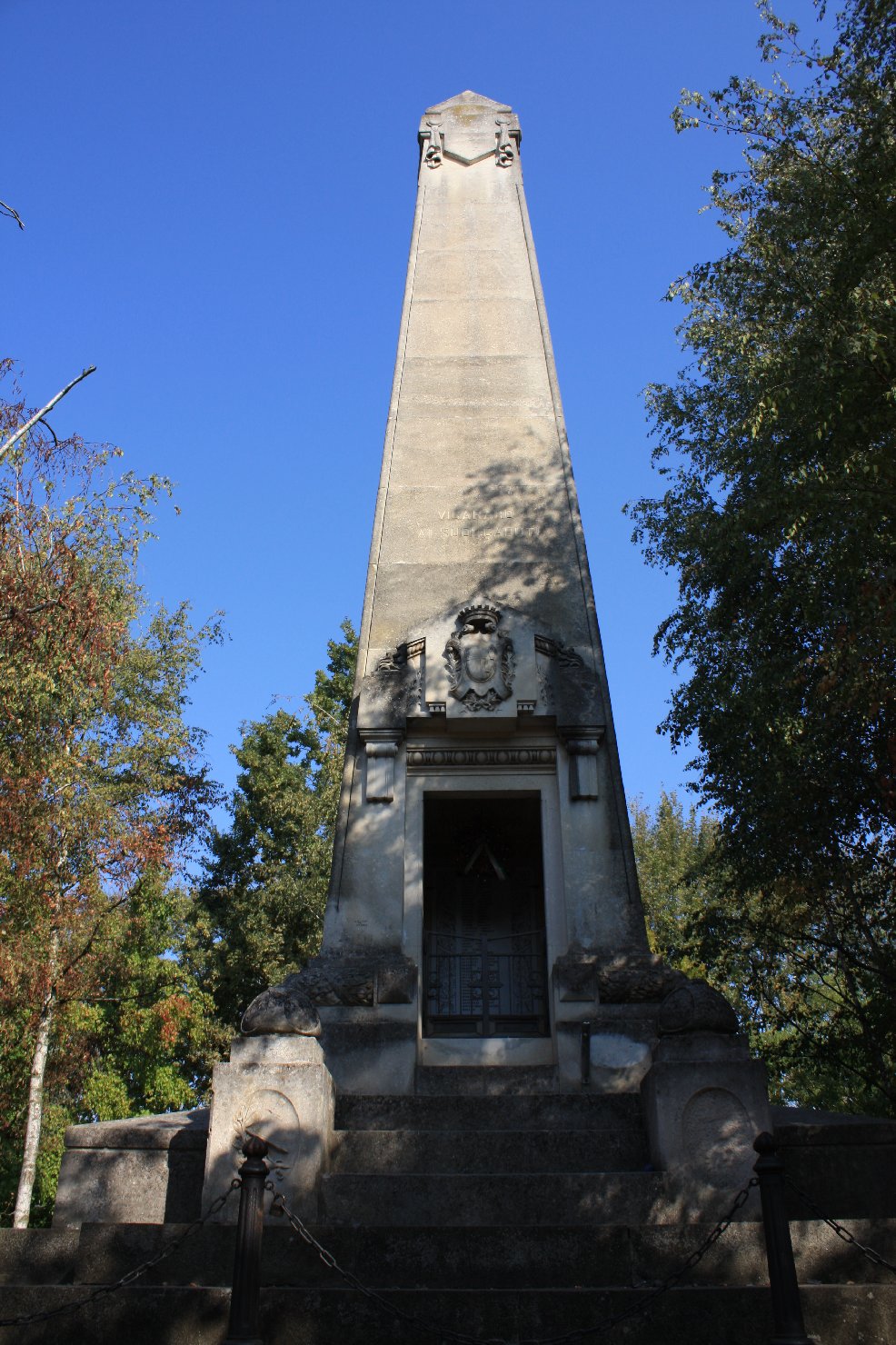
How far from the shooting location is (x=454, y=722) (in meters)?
9.09

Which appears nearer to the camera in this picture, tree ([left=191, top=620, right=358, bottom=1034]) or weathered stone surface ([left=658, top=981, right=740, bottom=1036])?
weathered stone surface ([left=658, top=981, right=740, bottom=1036])

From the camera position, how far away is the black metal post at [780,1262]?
4.39 m

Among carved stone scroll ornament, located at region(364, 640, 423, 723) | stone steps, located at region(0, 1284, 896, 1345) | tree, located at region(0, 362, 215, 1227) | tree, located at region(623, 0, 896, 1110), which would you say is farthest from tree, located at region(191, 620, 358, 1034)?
stone steps, located at region(0, 1284, 896, 1345)

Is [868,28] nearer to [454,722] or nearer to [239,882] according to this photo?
[454,722]

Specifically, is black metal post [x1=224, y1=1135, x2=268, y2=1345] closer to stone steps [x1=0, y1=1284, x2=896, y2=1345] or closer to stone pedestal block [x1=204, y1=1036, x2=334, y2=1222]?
stone steps [x1=0, y1=1284, x2=896, y2=1345]

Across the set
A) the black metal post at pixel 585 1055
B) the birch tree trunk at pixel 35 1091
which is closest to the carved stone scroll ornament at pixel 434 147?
the black metal post at pixel 585 1055

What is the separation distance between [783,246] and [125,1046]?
65.6 feet

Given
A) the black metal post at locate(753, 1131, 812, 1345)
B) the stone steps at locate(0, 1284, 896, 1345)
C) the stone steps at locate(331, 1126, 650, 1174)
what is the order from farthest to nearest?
1. the stone steps at locate(331, 1126, 650, 1174)
2. the stone steps at locate(0, 1284, 896, 1345)
3. the black metal post at locate(753, 1131, 812, 1345)

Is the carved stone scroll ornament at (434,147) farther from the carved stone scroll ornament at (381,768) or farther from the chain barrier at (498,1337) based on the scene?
the chain barrier at (498,1337)

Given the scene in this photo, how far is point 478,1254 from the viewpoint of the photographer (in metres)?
5.60

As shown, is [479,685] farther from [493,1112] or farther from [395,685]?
[493,1112]

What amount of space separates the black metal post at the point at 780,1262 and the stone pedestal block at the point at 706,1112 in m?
1.68

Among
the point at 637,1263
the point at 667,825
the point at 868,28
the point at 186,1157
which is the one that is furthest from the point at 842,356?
the point at 667,825

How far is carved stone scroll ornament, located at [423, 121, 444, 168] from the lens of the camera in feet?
43.1
